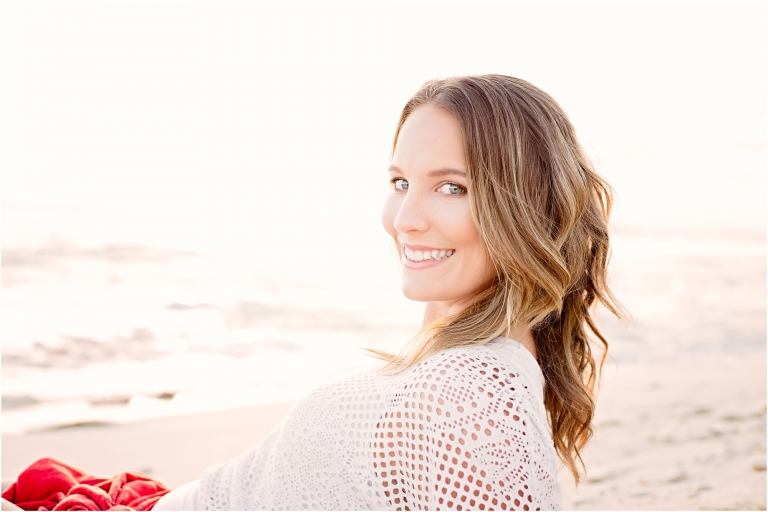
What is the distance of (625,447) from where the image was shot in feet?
15.8

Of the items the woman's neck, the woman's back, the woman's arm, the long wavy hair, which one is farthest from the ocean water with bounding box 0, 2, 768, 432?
the long wavy hair

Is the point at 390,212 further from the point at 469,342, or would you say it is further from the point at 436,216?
the point at 469,342

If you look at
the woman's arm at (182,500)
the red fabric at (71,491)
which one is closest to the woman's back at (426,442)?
the woman's arm at (182,500)

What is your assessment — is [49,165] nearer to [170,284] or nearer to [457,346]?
[170,284]

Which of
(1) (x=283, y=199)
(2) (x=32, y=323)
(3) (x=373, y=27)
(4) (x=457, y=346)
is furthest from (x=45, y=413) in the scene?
(3) (x=373, y=27)

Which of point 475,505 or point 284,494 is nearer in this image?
point 475,505

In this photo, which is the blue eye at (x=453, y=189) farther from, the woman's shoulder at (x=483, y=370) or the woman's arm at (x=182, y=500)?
the woman's arm at (x=182, y=500)

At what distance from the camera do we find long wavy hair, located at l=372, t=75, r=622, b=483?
2.06 m

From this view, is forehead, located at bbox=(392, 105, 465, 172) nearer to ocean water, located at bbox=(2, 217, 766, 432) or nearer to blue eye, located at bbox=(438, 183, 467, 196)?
blue eye, located at bbox=(438, 183, 467, 196)

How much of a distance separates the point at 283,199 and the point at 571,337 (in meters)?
14.5

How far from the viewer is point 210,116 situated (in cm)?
1912

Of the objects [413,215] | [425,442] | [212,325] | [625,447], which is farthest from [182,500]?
[212,325]

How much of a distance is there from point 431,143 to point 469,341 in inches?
23.6

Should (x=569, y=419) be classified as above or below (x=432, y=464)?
below
